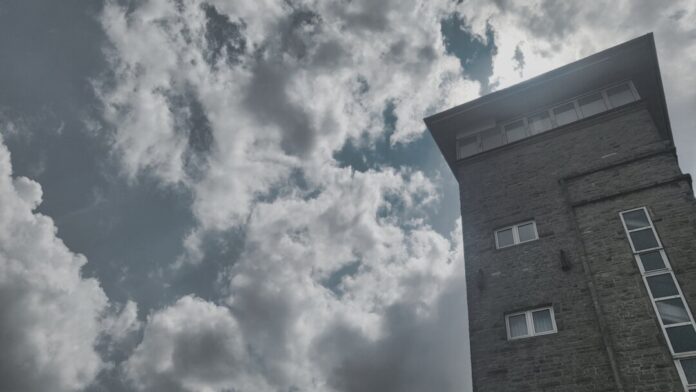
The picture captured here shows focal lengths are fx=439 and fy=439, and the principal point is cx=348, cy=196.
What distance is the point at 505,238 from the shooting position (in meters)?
15.3

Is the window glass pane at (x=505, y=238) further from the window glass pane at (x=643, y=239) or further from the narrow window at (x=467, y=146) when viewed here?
the narrow window at (x=467, y=146)

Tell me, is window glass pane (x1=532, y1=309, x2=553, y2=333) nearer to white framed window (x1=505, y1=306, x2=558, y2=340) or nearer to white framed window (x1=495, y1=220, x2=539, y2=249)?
white framed window (x1=505, y1=306, x2=558, y2=340)

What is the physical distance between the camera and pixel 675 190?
42.2ft

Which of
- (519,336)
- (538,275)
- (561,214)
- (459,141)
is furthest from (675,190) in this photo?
(459,141)

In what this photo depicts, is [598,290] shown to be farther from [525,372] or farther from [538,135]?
[538,135]

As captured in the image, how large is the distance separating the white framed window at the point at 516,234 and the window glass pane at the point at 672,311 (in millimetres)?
4033

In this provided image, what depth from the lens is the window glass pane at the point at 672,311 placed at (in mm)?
10867

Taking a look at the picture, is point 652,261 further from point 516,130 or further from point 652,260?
point 516,130

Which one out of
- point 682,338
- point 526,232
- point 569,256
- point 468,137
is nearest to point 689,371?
point 682,338

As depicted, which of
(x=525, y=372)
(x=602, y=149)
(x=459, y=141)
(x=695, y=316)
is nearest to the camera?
(x=695, y=316)

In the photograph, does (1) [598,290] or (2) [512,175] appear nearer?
(1) [598,290]

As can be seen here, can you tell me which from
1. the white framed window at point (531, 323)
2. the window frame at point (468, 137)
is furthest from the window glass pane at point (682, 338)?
the window frame at point (468, 137)

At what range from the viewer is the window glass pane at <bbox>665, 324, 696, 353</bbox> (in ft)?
34.2

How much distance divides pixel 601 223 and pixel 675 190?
2.17 m
